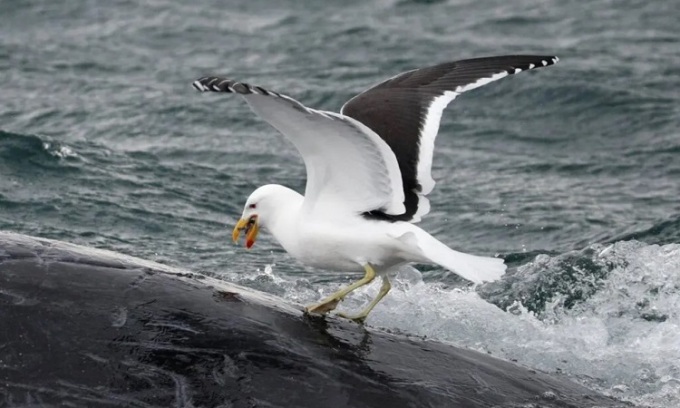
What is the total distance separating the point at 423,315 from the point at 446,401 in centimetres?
283

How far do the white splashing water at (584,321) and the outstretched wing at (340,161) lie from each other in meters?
0.85

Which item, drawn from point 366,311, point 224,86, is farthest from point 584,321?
point 224,86

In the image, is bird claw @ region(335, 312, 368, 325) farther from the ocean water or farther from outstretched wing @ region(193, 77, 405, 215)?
outstretched wing @ region(193, 77, 405, 215)

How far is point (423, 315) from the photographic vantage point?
28.0 ft

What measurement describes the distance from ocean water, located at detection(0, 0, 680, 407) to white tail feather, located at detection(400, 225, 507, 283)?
0.54 meters

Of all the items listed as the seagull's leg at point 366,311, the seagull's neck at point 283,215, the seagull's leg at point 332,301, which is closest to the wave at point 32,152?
the seagull's neck at point 283,215

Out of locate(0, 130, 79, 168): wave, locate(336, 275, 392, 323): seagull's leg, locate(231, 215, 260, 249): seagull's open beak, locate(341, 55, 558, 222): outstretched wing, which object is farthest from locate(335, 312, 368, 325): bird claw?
locate(0, 130, 79, 168): wave

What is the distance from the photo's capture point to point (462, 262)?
714 centimetres

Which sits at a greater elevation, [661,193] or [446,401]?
[446,401]

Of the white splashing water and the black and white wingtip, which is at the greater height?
the black and white wingtip

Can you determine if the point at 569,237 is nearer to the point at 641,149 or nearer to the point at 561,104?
the point at 641,149

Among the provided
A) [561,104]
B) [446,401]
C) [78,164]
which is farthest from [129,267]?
[561,104]

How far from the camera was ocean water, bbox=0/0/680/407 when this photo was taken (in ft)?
29.7

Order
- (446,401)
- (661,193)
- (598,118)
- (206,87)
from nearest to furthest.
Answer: (446,401) → (206,87) → (661,193) → (598,118)
